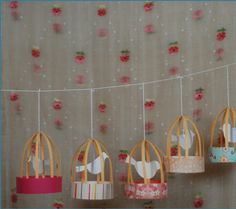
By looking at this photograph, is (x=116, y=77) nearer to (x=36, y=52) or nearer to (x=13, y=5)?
(x=36, y=52)

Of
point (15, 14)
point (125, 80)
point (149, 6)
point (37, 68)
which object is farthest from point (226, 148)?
point (15, 14)

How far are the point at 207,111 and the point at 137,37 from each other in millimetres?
641

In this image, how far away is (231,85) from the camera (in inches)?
109

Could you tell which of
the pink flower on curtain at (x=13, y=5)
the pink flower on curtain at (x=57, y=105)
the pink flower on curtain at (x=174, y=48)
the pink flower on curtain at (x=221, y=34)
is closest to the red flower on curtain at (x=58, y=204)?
the pink flower on curtain at (x=57, y=105)

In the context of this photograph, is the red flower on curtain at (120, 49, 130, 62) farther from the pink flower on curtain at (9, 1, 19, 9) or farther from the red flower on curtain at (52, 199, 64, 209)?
the red flower on curtain at (52, 199, 64, 209)

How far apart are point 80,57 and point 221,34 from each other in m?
0.90

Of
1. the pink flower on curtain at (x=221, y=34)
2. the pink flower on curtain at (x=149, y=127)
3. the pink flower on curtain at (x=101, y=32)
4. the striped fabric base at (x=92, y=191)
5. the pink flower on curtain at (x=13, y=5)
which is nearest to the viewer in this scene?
the striped fabric base at (x=92, y=191)

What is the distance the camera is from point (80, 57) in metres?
3.03

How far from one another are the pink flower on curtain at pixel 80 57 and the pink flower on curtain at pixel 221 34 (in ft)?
2.79

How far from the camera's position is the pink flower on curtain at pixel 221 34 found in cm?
279

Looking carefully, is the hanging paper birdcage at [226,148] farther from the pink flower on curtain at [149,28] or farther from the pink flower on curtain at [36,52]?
the pink flower on curtain at [36,52]

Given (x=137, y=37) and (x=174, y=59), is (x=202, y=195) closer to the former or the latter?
(x=174, y=59)

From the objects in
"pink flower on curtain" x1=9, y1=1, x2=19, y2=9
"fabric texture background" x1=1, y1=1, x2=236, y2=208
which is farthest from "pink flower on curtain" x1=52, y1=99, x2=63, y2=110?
"pink flower on curtain" x1=9, y1=1, x2=19, y2=9

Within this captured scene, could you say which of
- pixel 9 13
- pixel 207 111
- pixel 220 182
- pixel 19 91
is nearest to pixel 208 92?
pixel 207 111
